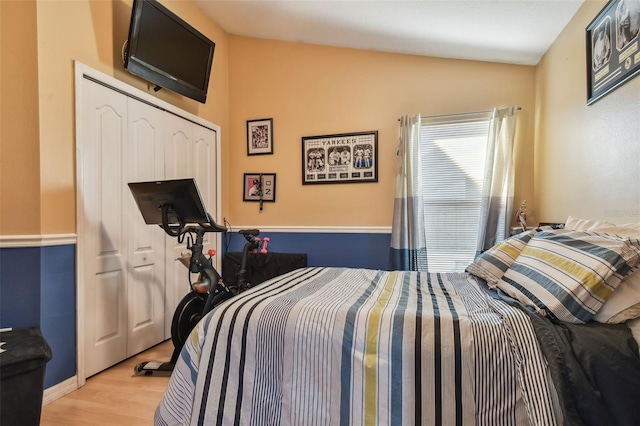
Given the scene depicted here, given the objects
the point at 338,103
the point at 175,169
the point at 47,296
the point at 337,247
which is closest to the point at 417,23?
the point at 338,103

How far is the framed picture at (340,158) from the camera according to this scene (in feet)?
10.5

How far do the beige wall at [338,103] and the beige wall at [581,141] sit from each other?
32cm

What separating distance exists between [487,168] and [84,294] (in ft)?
10.5

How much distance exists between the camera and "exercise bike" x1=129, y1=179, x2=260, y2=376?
76.9 inches

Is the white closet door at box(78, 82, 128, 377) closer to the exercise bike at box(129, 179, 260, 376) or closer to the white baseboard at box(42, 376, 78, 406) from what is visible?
the white baseboard at box(42, 376, 78, 406)

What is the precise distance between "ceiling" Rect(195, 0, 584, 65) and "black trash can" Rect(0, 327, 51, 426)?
2.82 metres

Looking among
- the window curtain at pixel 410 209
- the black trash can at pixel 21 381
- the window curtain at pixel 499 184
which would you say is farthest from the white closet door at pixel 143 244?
the window curtain at pixel 499 184

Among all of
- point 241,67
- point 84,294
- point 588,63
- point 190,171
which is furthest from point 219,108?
point 588,63

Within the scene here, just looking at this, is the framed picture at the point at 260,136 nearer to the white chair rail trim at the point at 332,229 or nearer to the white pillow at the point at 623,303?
the white chair rail trim at the point at 332,229

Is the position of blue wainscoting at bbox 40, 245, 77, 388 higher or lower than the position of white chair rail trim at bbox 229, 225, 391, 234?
lower

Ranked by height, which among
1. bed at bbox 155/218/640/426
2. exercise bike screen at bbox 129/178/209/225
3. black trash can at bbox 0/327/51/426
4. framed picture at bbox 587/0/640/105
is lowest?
black trash can at bbox 0/327/51/426

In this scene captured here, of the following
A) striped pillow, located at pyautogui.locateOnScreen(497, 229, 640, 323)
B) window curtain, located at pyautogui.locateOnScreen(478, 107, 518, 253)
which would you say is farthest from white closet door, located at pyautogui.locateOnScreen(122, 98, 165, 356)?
window curtain, located at pyautogui.locateOnScreen(478, 107, 518, 253)

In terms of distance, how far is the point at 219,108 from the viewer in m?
3.54

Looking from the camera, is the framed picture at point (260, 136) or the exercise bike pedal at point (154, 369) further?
the framed picture at point (260, 136)
